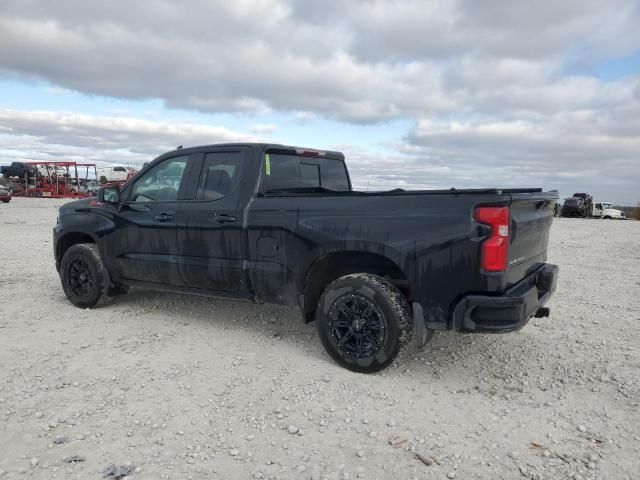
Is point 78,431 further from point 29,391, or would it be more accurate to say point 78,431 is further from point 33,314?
point 33,314

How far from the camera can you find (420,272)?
3.49m

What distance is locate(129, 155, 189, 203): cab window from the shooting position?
194 inches

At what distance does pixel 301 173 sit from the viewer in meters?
4.89

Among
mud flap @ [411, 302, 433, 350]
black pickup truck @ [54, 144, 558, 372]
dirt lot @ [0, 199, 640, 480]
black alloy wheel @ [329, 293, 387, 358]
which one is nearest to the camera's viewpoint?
dirt lot @ [0, 199, 640, 480]

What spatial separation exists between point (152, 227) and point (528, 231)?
355cm

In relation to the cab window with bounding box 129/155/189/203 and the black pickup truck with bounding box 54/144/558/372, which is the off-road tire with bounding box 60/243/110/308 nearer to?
the black pickup truck with bounding box 54/144/558/372

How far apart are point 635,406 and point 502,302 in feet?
3.84

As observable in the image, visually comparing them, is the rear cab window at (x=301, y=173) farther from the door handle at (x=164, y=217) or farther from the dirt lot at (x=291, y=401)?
the dirt lot at (x=291, y=401)

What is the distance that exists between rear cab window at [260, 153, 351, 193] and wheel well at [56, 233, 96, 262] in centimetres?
270

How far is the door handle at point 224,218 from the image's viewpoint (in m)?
4.38

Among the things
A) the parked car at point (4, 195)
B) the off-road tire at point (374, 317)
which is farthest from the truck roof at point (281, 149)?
the parked car at point (4, 195)

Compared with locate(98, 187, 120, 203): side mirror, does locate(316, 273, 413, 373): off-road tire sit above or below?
below

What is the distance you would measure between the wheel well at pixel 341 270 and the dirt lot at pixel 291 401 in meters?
0.54

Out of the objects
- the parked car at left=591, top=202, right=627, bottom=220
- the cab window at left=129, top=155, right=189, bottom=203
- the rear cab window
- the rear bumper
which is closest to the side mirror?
the cab window at left=129, top=155, right=189, bottom=203
